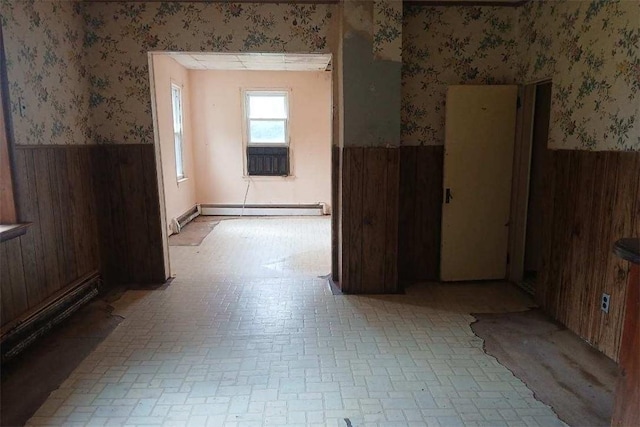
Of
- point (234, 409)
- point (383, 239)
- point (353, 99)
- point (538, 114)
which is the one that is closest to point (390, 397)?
point (234, 409)

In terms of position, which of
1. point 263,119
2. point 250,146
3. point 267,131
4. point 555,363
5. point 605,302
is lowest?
point 555,363

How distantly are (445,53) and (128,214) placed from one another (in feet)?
10.9

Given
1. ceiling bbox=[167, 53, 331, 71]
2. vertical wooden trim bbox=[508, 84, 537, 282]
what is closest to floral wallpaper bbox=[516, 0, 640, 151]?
vertical wooden trim bbox=[508, 84, 537, 282]

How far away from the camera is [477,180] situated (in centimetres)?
388

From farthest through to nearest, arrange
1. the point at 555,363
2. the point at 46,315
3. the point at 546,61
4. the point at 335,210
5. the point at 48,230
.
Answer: the point at 335,210
the point at 546,61
the point at 48,230
the point at 46,315
the point at 555,363

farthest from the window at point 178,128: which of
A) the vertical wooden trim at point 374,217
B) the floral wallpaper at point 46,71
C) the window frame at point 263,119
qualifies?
the vertical wooden trim at point 374,217

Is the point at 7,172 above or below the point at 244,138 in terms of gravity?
below

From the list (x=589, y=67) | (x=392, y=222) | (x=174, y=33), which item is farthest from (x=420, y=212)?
(x=174, y=33)

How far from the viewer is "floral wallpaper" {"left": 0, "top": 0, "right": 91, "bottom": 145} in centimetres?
277

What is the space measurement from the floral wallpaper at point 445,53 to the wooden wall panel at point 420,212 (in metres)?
0.26

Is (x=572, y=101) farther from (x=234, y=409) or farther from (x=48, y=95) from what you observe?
(x=48, y=95)

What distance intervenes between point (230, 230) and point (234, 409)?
4.36m

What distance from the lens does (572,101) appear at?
301 cm

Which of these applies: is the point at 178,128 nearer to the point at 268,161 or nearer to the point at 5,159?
the point at 268,161
